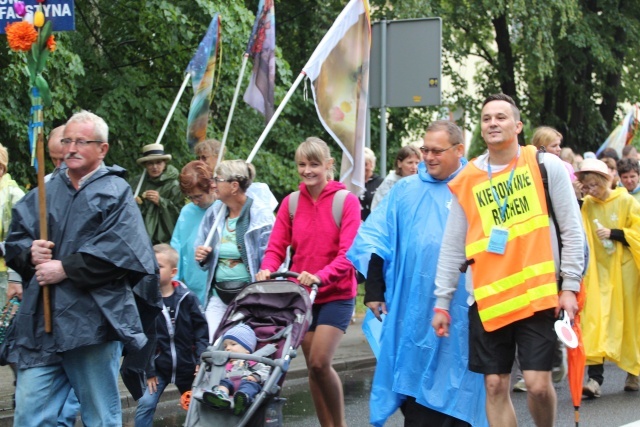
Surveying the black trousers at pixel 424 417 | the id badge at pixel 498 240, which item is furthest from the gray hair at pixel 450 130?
the black trousers at pixel 424 417

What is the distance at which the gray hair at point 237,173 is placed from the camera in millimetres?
7672

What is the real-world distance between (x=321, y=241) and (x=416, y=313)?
88 centimetres

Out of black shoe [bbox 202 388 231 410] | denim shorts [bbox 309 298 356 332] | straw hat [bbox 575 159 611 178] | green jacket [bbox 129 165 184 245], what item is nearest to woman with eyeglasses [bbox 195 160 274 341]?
denim shorts [bbox 309 298 356 332]

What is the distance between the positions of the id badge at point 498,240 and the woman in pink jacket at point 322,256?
1309 millimetres

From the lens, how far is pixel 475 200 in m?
6.02

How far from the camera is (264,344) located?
636cm

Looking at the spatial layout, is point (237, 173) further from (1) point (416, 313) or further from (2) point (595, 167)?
(2) point (595, 167)

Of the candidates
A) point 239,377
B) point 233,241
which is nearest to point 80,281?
point 239,377

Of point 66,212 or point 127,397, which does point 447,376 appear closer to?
point 66,212

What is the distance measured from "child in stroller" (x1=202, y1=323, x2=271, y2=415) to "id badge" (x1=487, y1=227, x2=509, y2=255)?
129 cm

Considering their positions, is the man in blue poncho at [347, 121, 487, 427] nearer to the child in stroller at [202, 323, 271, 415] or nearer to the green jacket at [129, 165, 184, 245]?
the child in stroller at [202, 323, 271, 415]

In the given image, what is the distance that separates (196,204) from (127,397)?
1.55m

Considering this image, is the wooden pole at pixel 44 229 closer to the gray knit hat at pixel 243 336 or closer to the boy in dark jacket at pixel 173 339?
the gray knit hat at pixel 243 336

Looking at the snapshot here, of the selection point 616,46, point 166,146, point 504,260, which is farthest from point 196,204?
point 616,46
